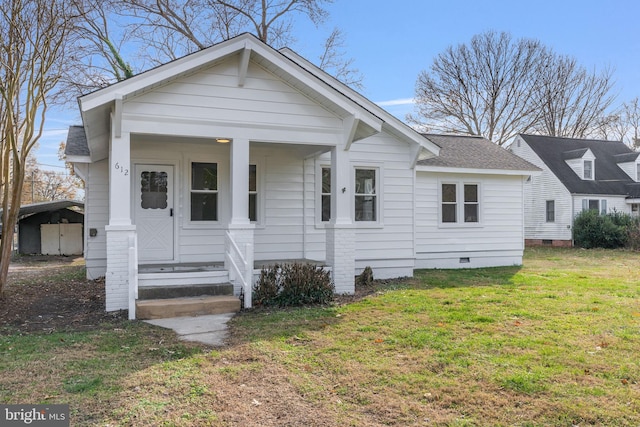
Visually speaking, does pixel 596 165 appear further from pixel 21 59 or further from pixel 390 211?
pixel 21 59

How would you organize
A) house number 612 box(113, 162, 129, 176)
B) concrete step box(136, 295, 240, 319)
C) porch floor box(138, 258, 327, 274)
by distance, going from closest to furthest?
concrete step box(136, 295, 240, 319), house number 612 box(113, 162, 129, 176), porch floor box(138, 258, 327, 274)

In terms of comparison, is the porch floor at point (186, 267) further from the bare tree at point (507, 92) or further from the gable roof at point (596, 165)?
the bare tree at point (507, 92)

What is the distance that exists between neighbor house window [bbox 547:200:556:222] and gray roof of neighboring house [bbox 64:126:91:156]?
68.2ft

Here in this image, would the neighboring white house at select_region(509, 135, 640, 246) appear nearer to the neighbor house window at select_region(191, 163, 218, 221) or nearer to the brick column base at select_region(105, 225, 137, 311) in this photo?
the neighbor house window at select_region(191, 163, 218, 221)

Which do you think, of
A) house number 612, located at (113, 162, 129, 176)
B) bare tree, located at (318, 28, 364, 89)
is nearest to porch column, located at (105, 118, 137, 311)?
house number 612, located at (113, 162, 129, 176)

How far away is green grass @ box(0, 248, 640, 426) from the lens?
3.50 m

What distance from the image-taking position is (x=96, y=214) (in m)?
10.4

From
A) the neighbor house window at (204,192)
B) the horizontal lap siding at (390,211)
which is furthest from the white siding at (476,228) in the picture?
the neighbor house window at (204,192)

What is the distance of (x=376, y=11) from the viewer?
1748cm

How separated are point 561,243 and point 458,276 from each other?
1385 cm

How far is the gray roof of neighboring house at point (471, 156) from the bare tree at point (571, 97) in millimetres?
20766

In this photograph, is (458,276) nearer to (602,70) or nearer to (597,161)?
(597,161)

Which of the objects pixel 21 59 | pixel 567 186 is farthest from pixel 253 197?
pixel 567 186

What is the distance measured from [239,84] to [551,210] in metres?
20.0
